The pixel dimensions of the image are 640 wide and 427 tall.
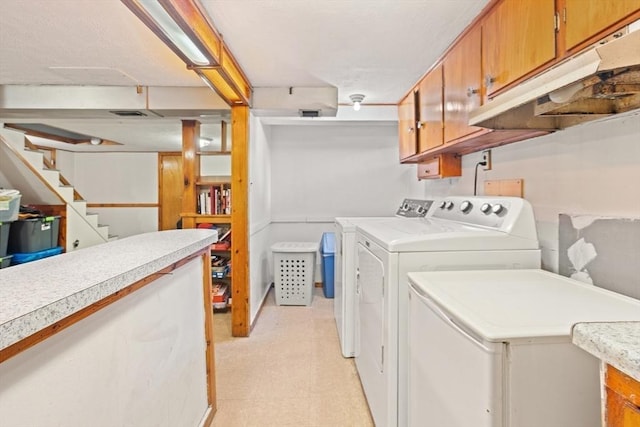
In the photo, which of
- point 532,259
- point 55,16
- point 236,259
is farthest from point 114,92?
point 532,259

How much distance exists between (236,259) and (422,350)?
6.46ft

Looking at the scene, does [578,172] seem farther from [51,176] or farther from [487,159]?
[51,176]

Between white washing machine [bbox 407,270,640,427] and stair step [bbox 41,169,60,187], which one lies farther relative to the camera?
stair step [bbox 41,169,60,187]

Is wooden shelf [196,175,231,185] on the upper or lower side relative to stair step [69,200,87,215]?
upper

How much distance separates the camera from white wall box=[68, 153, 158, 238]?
242 inches

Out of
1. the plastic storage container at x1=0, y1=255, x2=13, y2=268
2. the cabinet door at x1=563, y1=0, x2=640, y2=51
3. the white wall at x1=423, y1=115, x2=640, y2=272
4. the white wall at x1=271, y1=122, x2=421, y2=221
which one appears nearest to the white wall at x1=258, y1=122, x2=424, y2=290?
the white wall at x1=271, y1=122, x2=421, y2=221

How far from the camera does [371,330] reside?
1.75m

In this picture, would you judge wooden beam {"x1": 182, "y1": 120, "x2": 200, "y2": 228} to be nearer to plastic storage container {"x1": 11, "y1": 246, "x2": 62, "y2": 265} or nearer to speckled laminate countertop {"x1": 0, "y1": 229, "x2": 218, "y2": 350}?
plastic storage container {"x1": 11, "y1": 246, "x2": 62, "y2": 265}

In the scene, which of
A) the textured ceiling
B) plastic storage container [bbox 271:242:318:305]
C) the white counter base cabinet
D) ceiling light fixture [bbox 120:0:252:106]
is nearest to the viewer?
the white counter base cabinet

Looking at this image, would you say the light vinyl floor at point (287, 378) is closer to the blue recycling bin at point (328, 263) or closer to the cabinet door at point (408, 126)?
the blue recycling bin at point (328, 263)

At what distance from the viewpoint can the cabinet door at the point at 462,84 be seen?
1704mm

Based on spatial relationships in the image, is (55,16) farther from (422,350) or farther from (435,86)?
(422,350)

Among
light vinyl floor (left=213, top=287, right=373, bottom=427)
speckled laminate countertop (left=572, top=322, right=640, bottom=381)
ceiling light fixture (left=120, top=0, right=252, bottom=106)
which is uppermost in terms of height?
ceiling light fixture (left=120, top=0, right=252, bottom=106)

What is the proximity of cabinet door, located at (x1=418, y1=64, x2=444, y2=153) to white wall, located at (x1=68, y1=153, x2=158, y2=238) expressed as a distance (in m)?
5.28
